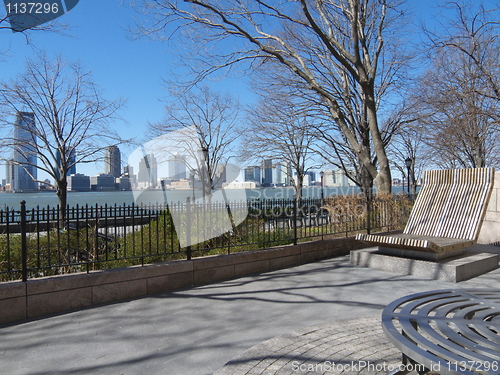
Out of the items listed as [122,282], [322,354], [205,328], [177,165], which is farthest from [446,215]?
[177,165]

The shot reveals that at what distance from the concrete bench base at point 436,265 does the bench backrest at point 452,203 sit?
1.79ft

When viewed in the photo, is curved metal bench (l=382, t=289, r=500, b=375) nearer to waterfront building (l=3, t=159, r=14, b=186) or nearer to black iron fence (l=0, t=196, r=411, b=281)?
black iron fence (l=0, t=196, r=411, b=281)

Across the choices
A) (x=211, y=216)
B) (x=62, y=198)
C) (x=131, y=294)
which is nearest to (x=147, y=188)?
(x=211, y=216)

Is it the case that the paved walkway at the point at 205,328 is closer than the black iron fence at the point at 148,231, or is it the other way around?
the paved walkway at the point at 205,328

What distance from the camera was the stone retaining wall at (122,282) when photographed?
4777mm

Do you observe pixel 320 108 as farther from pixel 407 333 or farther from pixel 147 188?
pixel 407 333

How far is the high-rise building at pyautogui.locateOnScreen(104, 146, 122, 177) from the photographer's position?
59.2 feet

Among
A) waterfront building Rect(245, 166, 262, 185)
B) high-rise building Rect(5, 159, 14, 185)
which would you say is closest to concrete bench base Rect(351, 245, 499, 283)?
high-rise building Rect(5, 159, 14, 185)

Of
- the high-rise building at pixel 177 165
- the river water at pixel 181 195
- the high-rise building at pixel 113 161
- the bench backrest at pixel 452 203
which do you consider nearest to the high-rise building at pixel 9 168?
the river water at pixel 181 195

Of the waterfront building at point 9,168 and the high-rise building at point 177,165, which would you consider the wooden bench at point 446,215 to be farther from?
the high-rise building at point 177,165

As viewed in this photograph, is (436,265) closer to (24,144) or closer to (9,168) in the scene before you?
(24,144)

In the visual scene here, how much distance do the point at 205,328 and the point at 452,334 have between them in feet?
8.90

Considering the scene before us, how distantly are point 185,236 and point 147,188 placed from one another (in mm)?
4150

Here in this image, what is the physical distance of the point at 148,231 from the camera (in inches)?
300
